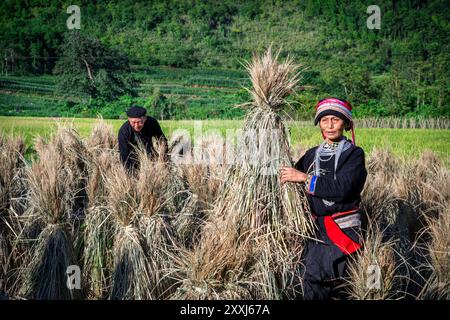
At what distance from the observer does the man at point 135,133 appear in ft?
18.0

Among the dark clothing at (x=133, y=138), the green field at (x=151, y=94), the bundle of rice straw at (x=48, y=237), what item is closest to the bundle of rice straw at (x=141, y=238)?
the bundle of rice straw at (x=48, y=237)

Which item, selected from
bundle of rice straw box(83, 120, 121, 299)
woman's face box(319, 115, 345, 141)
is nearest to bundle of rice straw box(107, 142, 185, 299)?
bundle of rice straw box(83, 120, 121, 299)

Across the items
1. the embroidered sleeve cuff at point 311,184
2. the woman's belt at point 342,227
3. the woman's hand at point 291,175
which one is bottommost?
the woman's belt at point 342,227

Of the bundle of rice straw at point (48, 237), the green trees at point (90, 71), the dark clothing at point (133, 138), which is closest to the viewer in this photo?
the bundle of rice straw at point (48, 237)

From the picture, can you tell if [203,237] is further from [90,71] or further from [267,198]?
[90,71]

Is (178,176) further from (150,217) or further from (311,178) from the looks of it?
(311,178)

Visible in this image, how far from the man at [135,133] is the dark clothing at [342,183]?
2312mm

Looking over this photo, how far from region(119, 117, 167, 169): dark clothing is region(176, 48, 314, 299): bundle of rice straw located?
192 centimetres

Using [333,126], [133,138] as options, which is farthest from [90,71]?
[333,126]

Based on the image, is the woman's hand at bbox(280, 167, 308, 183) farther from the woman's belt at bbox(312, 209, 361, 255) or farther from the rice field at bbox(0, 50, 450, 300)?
the woman's belt at bbox(312, 209, 361, 255)

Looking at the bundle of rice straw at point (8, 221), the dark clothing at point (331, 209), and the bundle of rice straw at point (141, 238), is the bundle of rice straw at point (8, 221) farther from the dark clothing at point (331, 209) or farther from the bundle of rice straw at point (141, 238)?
the dark clothing at point (331, 209)

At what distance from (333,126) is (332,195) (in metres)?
0.44

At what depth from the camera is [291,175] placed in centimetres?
336

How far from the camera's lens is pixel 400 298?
10.9ft
